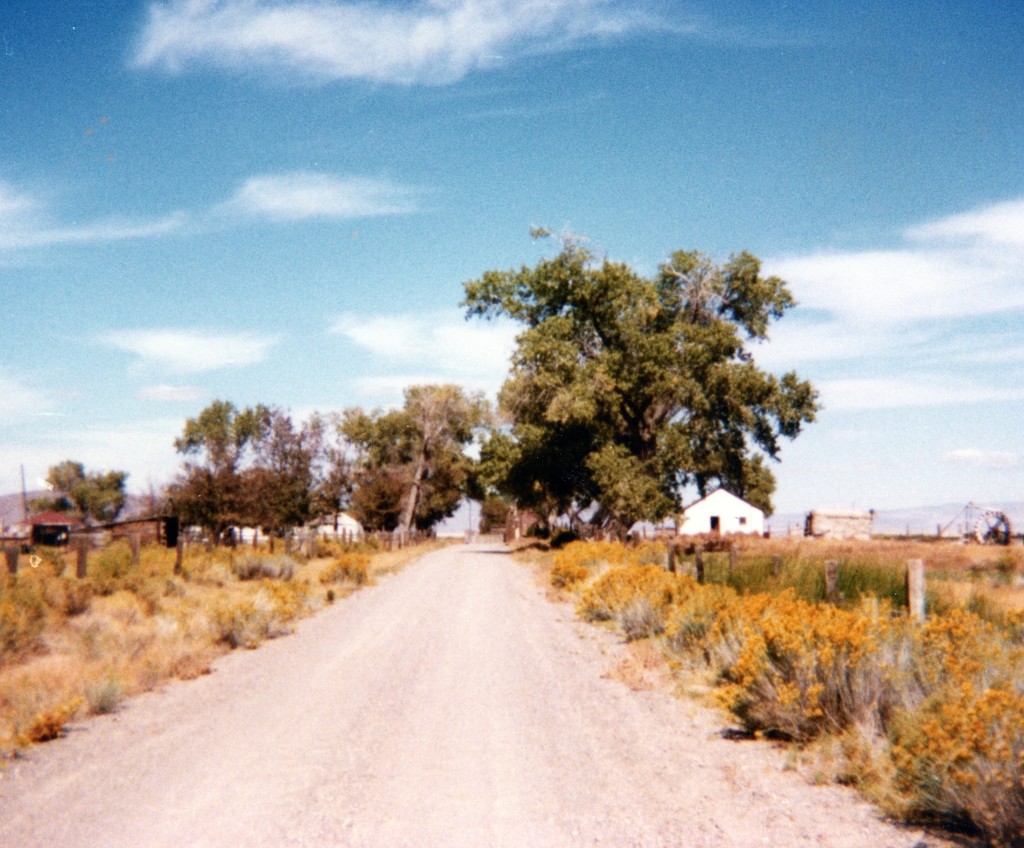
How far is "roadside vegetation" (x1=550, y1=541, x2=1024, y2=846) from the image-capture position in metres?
5.04

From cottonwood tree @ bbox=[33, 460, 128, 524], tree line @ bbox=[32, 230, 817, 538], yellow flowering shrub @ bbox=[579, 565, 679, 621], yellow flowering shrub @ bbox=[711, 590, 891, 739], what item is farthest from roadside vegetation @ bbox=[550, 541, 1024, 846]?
cottonwood tree @ bbox=[33, 460, 128, 524]

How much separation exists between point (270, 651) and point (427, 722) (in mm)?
5991

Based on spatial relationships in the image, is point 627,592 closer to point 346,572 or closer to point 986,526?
point 346,572

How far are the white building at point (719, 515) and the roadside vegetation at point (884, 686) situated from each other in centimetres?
4841

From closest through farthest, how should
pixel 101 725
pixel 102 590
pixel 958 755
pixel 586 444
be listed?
pixel 958 755 → pixel 101 725 → pixel 102 590 → pixel 586 444

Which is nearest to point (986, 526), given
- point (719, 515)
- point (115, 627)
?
point (719, 515)

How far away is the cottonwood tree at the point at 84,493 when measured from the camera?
12612cm

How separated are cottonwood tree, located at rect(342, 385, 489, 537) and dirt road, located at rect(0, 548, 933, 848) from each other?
53316mm

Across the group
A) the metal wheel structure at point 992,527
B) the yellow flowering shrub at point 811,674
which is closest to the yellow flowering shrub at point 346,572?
the yellow flowering shrub at point 811,674

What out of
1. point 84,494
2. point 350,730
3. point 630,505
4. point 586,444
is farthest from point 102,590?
point 84,494

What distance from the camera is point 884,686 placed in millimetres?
6980

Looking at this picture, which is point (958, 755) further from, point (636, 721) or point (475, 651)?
point (475, 651)

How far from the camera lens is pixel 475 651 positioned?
12789 mm

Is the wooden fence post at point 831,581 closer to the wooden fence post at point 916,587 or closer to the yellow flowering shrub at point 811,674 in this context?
the wooden fence post at point 916,587
